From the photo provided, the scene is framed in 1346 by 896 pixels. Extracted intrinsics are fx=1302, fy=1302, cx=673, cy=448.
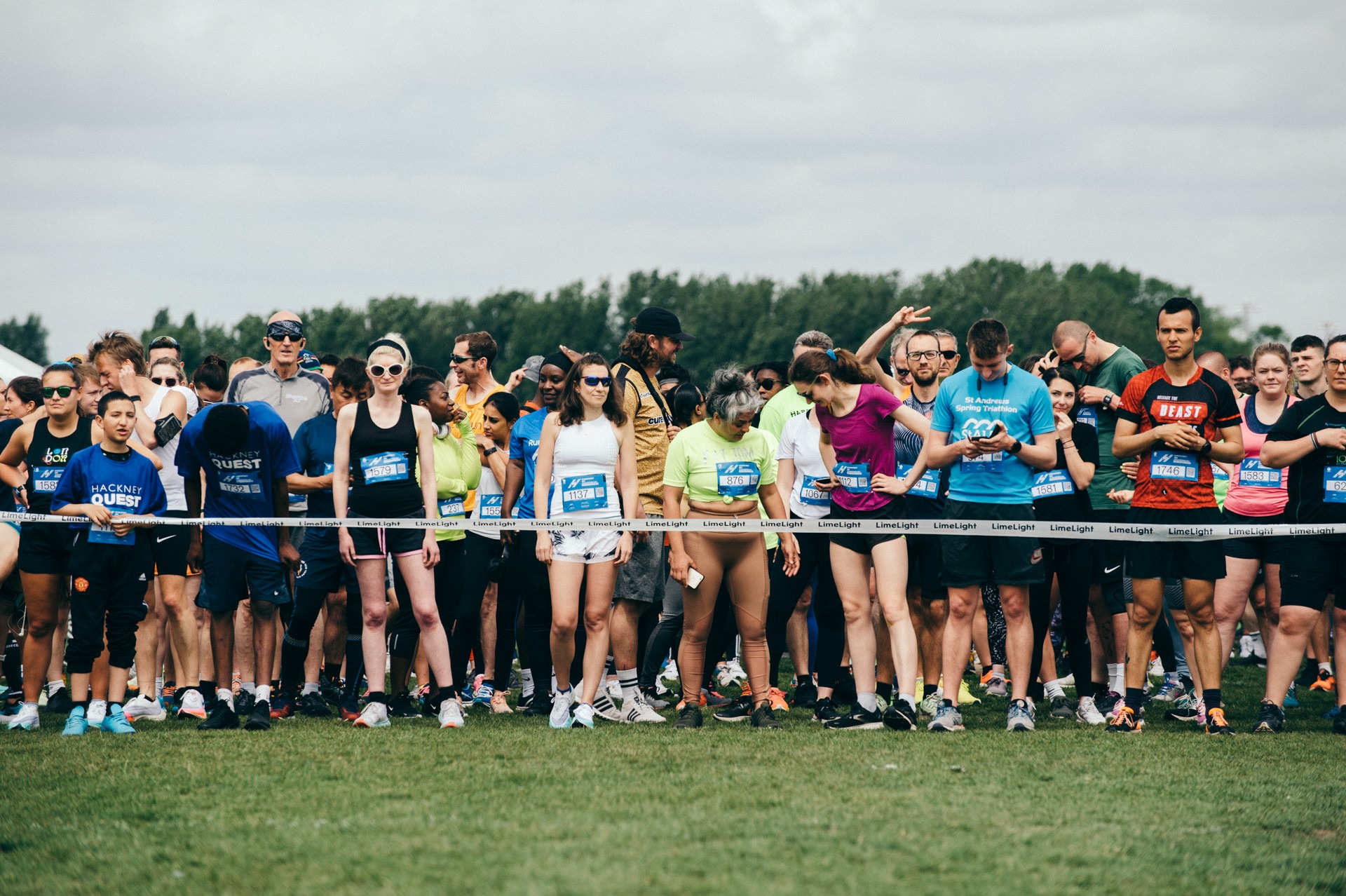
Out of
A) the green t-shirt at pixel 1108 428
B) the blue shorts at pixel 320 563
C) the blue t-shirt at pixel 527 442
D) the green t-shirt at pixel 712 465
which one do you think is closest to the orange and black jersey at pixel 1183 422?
the green t-shirt at pixel 1108 428

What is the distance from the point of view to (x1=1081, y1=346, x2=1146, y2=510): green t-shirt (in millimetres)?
8328

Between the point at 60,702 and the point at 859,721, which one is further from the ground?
the point at 859,721

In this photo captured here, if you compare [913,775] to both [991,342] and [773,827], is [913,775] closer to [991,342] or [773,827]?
[773,827]

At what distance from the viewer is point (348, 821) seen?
4.80 m

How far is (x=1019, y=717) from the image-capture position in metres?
7.27

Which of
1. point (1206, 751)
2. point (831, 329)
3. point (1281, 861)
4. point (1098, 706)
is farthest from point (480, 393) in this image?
point (831, 329)

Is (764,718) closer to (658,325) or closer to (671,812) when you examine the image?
(658,325)

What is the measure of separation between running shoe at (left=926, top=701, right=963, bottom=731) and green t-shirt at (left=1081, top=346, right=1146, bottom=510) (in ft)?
6.36

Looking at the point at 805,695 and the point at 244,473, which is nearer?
the point at 244,473

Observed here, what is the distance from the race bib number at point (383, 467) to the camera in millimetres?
7617

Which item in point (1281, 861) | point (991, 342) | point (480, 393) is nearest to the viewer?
point (1281, 861)

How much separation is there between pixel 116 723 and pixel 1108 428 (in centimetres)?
627

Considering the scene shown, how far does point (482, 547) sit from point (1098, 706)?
405 cm

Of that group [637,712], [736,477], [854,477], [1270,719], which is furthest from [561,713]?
[1270,719]
